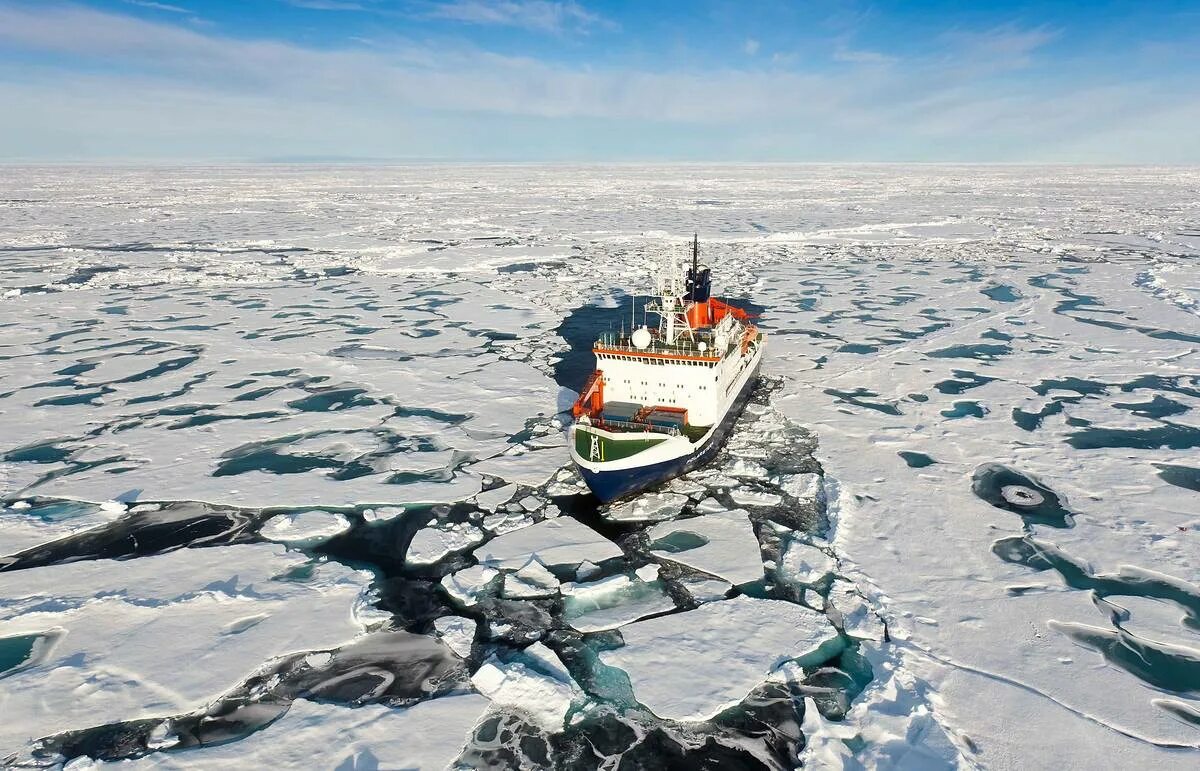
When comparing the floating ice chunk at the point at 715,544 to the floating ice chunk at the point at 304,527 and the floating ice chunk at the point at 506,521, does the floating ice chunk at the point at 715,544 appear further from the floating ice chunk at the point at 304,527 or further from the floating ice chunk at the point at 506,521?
the floating ice chunk at the point at 304,527

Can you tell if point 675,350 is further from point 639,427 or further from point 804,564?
point 804,564

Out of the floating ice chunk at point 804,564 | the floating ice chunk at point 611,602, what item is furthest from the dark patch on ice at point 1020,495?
the floating ice chunk at point 611,602

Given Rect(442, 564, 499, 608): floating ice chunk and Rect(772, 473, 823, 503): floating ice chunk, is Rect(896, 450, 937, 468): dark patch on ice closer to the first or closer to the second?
Rect(772, 473, 823, 503): floating ice chunk

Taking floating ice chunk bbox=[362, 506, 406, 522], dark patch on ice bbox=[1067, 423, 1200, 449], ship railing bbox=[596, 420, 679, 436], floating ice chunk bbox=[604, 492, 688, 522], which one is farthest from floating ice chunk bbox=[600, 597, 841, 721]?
dark patch on ice bbox=[1067, 423, 1200, 449]

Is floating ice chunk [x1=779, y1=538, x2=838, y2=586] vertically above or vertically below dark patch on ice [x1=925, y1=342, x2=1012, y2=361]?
below

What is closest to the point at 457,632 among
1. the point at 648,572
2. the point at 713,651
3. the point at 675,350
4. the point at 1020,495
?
the point at 648,572

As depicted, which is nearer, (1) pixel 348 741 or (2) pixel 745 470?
(1) pixel 348 741
